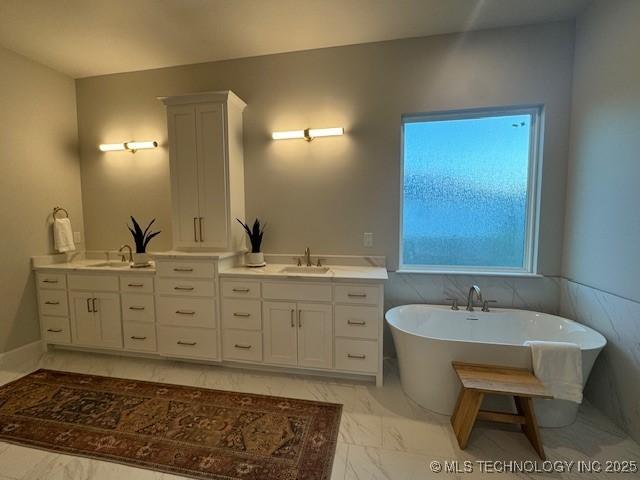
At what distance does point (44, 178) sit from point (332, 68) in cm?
314

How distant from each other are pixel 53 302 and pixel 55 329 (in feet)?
0.91

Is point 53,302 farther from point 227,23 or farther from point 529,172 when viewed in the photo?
point 529,172

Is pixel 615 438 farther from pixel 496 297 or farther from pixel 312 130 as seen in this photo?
pixel 312 130

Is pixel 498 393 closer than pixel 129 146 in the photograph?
Yes

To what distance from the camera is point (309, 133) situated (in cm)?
267

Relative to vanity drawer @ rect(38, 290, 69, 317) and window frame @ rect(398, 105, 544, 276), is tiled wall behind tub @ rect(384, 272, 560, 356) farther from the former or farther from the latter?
vanity drawer @ rect(38, 290, 69, 317)

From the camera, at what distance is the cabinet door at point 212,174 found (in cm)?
266

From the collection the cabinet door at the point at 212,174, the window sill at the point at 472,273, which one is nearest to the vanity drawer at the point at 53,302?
the cabinet door at the point at 212,174

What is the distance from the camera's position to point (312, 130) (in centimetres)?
267

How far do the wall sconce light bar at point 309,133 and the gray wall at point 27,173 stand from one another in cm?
241

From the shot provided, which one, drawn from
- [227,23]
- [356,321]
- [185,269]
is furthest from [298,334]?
[227,23]

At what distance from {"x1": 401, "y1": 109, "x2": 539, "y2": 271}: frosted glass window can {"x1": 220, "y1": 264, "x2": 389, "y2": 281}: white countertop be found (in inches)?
19.2

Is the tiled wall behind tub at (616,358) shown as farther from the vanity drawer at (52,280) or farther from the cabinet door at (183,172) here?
the vanity drawer at (52,280)

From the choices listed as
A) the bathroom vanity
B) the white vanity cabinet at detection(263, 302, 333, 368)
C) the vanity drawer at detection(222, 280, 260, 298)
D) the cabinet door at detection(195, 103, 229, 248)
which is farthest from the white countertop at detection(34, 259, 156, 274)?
the white vanity cabinet at detection(263, 302, 333, 368)
